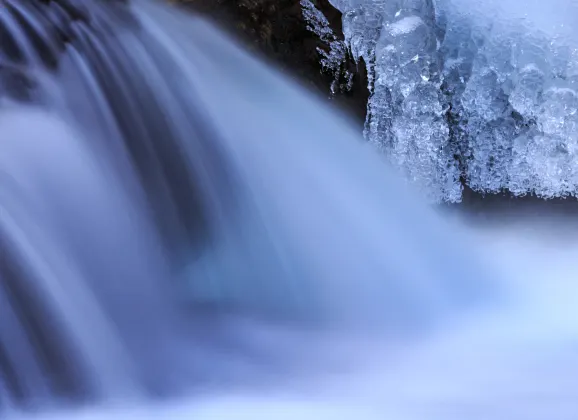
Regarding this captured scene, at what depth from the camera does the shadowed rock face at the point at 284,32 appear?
7.17ft

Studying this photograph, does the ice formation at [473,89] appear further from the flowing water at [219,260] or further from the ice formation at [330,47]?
the flowing water at [219,260]

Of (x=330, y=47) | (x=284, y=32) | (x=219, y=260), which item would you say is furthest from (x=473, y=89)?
(x=219, y=260)

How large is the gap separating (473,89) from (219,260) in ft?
3.45

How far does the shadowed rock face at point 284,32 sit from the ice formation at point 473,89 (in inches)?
2.5

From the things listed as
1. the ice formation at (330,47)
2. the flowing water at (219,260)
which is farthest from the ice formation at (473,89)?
the flowing water at (219,260)

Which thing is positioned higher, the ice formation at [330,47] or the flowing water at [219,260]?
the ice formation at [330,47]

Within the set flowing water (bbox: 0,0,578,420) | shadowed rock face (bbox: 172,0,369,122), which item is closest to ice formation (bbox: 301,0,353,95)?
shadowed rock face (bbox: 172,0,369,122)

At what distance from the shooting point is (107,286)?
1.84 meters

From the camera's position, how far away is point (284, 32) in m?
2.20

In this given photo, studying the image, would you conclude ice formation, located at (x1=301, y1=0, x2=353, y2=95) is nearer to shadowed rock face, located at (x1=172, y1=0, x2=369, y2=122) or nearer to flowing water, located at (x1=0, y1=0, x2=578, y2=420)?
shadowed rock face, located at (x1=172, y1=0, x2=369, y2=122)

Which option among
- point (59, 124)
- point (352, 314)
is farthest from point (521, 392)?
point (59, 124)

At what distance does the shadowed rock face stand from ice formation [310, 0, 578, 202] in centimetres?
6

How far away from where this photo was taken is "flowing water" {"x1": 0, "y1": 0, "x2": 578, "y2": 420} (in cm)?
164

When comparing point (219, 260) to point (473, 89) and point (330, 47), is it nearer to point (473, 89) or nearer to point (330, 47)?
point (330, 47)
